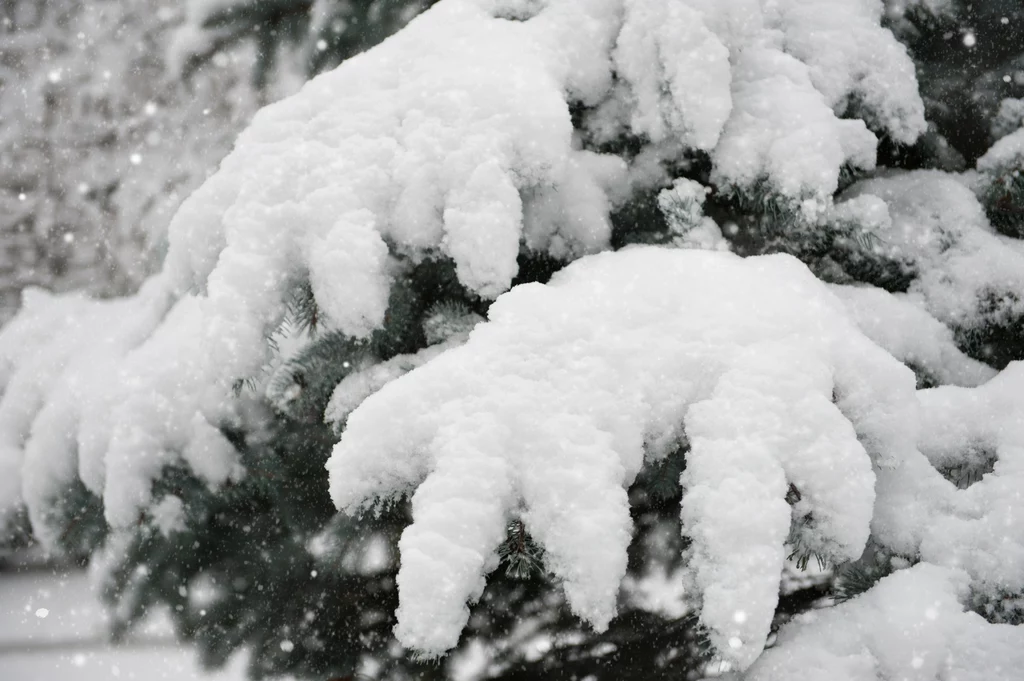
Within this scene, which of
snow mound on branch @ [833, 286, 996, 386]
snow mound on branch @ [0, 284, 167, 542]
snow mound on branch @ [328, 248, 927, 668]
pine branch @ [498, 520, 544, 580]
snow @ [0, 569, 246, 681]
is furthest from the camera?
snow @ [0, 569, 246, 681]

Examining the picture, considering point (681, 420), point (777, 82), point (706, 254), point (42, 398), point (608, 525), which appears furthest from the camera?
point (42, 398)

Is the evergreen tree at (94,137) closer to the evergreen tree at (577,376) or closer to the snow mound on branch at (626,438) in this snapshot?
the evergreen tree at (577,376)

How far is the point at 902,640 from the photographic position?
1086mm

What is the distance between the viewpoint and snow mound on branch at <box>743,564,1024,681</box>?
3.43ft

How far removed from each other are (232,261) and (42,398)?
53.9 inches

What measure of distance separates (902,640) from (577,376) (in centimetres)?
75

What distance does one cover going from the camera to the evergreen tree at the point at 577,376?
3.45 ft

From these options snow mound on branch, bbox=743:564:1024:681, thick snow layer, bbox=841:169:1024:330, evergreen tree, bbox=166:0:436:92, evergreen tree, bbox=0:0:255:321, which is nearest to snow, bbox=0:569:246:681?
evergreen tree, bbox=0:0:255:321

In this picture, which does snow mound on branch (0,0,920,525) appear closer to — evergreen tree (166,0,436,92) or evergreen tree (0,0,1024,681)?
evergreen tree (0,0,1024,681)

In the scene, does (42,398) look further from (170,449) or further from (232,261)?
(232,261)

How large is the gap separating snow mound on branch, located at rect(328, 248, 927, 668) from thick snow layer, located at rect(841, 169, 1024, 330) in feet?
2.15

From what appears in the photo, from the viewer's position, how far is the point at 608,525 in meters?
1.00

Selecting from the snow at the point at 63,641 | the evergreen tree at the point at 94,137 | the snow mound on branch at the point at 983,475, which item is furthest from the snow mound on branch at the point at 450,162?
the snow at the point at 63,641

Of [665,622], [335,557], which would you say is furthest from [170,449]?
[665,622]
